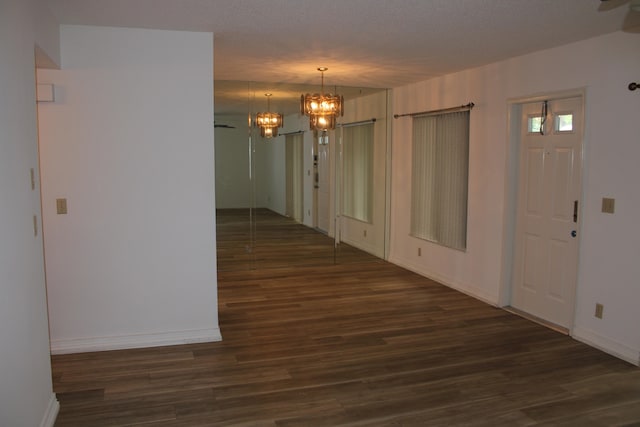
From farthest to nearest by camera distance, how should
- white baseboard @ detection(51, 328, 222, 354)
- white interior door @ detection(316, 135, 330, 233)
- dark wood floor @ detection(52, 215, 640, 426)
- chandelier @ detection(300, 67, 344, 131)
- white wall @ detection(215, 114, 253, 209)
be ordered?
white interior door @ detection(316, 135, 330, 233) → white wall @ detection(215, 114, 253, 209) → chandelier @ detection(300, 67, 344, 131) → white baseboard @ detection(51, 328, 222, 354) → dark wood floor @ detection(52, 215, 640, 426)

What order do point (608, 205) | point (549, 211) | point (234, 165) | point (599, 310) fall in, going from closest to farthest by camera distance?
point (608, 205) < point (599, 310) < point (549, 211) < point (234, 165)

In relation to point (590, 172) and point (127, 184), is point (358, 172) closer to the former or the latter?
point (590, 172)

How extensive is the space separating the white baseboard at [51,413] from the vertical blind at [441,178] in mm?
4313

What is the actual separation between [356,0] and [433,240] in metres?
3.81

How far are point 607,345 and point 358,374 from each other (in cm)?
201

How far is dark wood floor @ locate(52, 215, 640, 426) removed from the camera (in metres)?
3.04

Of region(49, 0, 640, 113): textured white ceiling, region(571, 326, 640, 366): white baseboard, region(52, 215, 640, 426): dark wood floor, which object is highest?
region(49, 0, 640, 113): textured white ceiling

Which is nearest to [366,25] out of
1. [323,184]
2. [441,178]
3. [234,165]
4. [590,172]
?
[590,172]

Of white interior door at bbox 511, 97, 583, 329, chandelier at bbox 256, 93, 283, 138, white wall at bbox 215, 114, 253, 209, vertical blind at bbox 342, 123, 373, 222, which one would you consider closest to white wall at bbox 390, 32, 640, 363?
white interior door at bbox 511, 97, 583, 329

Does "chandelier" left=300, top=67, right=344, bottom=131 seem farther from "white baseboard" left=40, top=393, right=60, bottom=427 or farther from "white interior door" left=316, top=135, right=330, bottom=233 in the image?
"white baseboard" left=40, top=393, right=60, bottom=427

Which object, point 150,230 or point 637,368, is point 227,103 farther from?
point 637,368

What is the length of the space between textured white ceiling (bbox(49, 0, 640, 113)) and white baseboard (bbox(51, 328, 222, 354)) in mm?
2376

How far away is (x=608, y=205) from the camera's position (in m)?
4.00

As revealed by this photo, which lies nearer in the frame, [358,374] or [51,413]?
[51,413]
